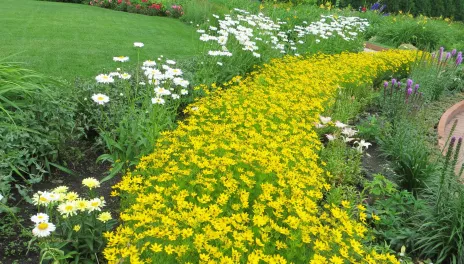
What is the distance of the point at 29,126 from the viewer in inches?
151

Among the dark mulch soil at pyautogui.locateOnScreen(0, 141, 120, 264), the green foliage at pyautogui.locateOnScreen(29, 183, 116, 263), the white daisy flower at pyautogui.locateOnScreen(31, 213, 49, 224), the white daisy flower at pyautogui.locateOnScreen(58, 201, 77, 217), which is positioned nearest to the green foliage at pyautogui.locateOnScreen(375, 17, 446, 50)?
the dark mulch soil at pyautogui.locateOnScreen(0, 141, 120, 264)

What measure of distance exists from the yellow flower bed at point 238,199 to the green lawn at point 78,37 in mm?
2925

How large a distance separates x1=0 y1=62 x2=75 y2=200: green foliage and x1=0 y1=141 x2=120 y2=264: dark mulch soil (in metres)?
0.13

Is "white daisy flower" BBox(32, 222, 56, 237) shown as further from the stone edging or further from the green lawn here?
the stone edging

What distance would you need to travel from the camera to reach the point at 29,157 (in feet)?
12.3

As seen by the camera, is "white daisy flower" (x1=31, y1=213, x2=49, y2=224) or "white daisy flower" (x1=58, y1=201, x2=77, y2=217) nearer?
"white daisy flower" (x1=31, y1=213, x2=49, y2=224)

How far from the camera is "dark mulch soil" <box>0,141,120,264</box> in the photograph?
2.93m

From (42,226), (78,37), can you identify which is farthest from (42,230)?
(78,37)

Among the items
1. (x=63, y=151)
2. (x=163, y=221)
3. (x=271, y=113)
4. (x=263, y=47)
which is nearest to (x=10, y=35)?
(x=263, y=47)

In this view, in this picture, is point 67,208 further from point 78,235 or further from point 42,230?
point 78,235

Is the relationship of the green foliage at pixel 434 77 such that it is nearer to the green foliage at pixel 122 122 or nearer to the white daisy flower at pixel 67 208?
the green foliage at pixel 122 122

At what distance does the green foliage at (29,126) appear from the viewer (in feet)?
11.5

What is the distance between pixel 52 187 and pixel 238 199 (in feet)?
5.86

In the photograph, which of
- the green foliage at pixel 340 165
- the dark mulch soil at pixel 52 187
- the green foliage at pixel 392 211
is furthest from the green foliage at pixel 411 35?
the dark mulch soil at pixel 52 187
